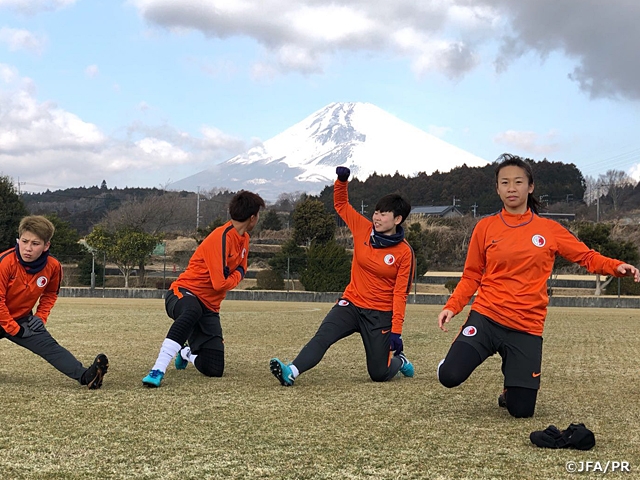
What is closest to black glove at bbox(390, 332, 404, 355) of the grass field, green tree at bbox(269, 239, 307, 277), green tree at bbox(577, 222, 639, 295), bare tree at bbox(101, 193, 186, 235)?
the grass field

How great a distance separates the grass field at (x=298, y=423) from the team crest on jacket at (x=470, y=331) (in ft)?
1.71

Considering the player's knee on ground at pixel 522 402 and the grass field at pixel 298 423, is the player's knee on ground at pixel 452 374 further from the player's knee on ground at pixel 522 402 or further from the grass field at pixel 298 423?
the player's knee on ground at pixel 522 402

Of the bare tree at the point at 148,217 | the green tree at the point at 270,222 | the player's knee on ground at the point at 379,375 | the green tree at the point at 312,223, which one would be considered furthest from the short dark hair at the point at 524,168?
the green tree at the point at 270,222

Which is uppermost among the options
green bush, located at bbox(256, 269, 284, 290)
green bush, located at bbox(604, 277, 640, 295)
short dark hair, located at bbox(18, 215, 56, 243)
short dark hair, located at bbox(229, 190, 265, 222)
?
short dark hair, located at bbox(229, 190, 265, 222)

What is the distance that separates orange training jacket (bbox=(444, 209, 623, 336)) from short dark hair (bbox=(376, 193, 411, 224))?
1.25 meters

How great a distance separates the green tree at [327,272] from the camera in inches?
1178

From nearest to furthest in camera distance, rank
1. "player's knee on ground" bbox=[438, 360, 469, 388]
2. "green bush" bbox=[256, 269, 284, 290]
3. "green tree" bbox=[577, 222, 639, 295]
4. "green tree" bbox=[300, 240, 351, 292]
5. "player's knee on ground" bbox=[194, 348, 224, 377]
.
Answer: "player's knee on ground" bbox=[438, 360, 469, 388], "player's knee on ground" bbox=[194, 348, 224, 377], "green tree" bbox=[300, 240, 351, 292], "green bush" bbox=[256, 269, 284, 290], "green tree" bbox=[577, 222, 639, 295]

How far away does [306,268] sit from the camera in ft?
100

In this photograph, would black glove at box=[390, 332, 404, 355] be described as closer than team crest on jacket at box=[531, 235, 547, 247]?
No

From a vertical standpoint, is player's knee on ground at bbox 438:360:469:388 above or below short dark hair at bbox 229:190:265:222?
below

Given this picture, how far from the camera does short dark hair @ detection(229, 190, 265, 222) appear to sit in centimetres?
631

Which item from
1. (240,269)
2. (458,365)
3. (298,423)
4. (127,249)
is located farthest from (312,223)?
(298,423)

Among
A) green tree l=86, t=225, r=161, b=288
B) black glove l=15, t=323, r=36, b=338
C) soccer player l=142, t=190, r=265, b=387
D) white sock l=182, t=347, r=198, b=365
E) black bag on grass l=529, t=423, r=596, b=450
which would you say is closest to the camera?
black bag on grass l=529, t=423, r=596, b=450

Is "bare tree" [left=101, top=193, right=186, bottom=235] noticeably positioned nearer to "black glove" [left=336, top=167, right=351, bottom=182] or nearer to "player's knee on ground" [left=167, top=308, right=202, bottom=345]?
"player's knee on ground" [left=167, top=308, right=202, bottom=345]
